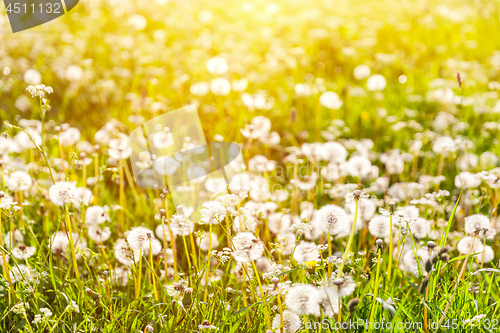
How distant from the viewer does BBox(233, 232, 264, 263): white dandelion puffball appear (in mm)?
1506

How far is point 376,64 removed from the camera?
572 cm

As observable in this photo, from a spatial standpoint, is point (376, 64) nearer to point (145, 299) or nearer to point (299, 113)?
point (299, 113)

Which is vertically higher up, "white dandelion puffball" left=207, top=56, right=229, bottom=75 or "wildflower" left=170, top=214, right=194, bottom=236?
"white dandelion puffball" left=207, top=56, right=229, bottom=75

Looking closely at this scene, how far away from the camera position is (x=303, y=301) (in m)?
1.36

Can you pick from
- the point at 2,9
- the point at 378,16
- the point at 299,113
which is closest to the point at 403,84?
the point at 299,113

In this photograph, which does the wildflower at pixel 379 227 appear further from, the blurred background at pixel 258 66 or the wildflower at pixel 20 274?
the wildflower at pixel 20 274

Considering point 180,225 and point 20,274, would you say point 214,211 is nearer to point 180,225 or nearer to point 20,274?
point 180,225

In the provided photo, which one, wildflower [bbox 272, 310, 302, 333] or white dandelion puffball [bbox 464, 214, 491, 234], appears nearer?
wildflower [bbox 272, 310, 302, 333]

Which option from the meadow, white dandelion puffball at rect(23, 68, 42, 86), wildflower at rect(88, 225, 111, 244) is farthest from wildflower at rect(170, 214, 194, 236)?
white dandelion puffball at rect(23, 68, 42, 86)

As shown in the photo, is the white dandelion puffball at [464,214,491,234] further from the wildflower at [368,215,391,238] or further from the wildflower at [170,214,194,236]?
the wildflower at [170,214,194,236]

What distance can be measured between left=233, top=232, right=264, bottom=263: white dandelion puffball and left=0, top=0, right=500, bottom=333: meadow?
0.01m

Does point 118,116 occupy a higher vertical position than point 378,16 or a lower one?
lower

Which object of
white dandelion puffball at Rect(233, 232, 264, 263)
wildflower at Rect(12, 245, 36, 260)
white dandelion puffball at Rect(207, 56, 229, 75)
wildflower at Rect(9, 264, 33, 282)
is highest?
white dandelion puffball at Rect(207, 56, 229, 75)

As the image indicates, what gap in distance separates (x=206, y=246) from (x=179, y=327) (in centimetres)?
68
